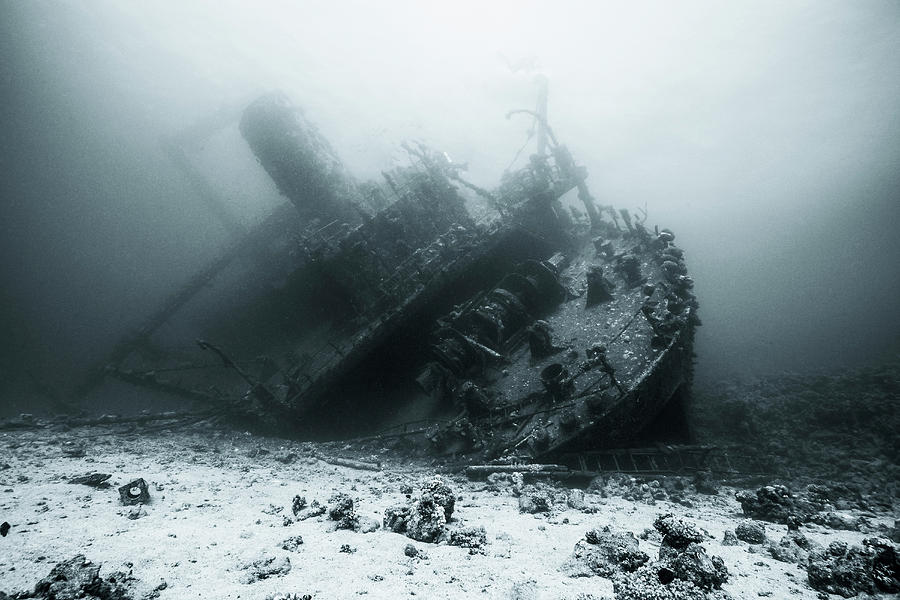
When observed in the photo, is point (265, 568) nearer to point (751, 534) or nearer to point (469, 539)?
point (469, 539)

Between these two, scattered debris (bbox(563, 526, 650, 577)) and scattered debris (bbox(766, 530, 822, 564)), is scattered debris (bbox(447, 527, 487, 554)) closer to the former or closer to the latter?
scattered debris (bbox(563, 526, 650, 577))

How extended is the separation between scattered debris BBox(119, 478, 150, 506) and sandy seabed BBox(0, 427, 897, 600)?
97mm

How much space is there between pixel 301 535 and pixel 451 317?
7.36 m

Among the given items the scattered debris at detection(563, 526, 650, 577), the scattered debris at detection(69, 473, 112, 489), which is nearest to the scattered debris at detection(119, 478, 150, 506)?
the scattered debris at detection(69, 473, 112, 489)

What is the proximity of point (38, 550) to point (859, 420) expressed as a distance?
47.5 ft

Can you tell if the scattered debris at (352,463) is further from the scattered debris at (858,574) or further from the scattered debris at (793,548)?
the scattered debris at (858,574)

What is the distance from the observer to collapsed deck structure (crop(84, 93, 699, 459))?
7.36 m

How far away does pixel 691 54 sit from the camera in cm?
4338

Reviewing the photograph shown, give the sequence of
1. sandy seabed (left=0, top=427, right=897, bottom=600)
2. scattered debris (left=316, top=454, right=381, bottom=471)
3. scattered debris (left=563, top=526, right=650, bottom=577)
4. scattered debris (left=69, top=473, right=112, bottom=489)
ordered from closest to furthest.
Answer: sandy seabed (left=0, top=427, right=897, bottom=600), scattered debris (left=563, top=526, right=650, bottom=577), scattered debris (left=69, top=473, right=112, bottom=489), scattered debris (left=316, top=454, right=381, bottom=471)

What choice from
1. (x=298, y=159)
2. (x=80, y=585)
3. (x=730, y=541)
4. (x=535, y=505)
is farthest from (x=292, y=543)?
(x=298, y=159)

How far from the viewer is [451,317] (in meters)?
10.2

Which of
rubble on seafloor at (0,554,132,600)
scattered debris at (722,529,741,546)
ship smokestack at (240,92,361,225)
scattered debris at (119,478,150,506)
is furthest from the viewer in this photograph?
ship smokestack at (240,92,361,225)

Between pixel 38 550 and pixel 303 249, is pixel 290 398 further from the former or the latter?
pixel 38 550

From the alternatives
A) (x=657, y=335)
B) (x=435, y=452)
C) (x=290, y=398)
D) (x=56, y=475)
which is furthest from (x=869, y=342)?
(x=56, y=475)
